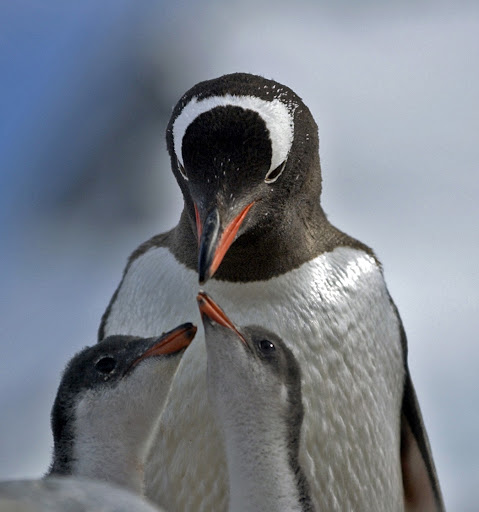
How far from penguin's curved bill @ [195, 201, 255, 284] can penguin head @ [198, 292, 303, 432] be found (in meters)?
0.06

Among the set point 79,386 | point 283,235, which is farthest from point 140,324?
point 79,386

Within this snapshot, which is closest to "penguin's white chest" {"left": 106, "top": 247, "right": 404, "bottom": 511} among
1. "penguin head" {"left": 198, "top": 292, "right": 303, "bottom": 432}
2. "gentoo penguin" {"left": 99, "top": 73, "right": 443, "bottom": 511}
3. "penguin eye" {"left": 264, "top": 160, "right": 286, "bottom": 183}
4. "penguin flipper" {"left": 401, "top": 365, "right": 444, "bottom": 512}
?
"gentoo penguin" {"left": 99, "top": 73, "right": 443, "bottom": 511}

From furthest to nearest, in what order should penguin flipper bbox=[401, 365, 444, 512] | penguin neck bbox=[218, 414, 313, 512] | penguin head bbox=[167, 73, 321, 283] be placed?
penguin flipper bbox=[401, 365, 444, 512] → penguin head bbox=[167, 73, 321, 283] → penguin neck bbox=[218, 414, 313, 512]

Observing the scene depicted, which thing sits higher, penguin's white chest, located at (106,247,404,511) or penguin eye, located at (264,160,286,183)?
penguin eye, located at (264,160,286,183)

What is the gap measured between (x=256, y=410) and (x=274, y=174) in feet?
2.05

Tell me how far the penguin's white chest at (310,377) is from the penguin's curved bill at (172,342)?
0.50 meters

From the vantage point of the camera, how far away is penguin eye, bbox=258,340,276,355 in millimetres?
2197

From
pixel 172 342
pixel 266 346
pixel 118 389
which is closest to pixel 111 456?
pixel 118 389

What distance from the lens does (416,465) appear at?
3.11m

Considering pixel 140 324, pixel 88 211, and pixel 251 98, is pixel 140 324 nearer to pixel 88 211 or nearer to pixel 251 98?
pixel 251 98

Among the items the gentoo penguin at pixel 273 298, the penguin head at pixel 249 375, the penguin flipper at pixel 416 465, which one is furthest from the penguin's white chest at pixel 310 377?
the penguin head at pixel 249 375

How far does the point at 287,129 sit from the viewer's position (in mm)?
2588

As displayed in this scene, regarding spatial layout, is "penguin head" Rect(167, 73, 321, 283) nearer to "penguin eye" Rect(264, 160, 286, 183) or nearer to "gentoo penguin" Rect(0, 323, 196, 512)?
"penguin eye" Rect(264, 160, 286, 183)

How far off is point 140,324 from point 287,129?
2.11 feet
